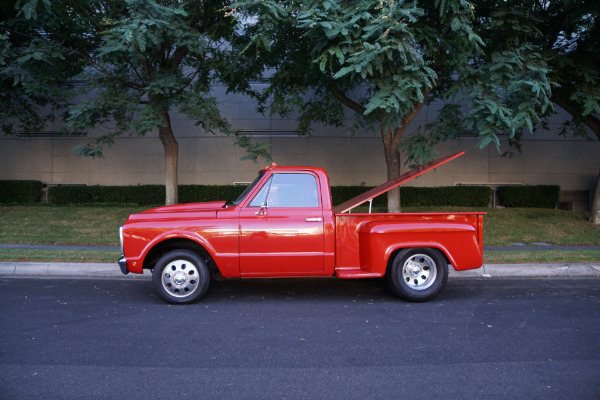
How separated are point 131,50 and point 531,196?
14.6 m

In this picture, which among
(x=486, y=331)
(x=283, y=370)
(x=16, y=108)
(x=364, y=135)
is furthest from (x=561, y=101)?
(x=16, y=108)

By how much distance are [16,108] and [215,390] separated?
1489cm

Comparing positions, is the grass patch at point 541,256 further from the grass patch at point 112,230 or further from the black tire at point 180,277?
the black tire at point 180,277

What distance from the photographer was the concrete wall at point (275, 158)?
62.0ft

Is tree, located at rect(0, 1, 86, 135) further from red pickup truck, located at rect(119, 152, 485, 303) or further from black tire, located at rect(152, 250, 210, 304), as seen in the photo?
black tire, located at rect(152, 250, 210, 304)

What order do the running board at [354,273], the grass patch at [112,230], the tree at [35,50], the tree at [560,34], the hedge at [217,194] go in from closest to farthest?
the running board at [354,273]
the grass patch at [112,230]
the tree at [35,50]
the tree at [560,34]
the hedge at [217,194]

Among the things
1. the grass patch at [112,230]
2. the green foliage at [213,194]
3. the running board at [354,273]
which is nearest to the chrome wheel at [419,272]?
the running board at [354,273]

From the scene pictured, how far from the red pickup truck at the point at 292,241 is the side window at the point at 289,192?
0.05 ft

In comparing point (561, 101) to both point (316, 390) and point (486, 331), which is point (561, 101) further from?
point (316, 390)

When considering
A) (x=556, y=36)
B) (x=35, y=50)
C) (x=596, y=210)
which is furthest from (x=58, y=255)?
(x=596, y=210)

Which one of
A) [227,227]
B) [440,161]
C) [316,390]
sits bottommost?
[316,390]

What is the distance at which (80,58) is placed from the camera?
41.4 ft

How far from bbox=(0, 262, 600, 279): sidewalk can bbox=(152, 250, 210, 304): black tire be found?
2.16 m

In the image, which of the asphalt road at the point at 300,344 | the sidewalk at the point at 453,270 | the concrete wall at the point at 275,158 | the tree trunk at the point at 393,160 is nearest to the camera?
the asphalt road at the point at 300,344
